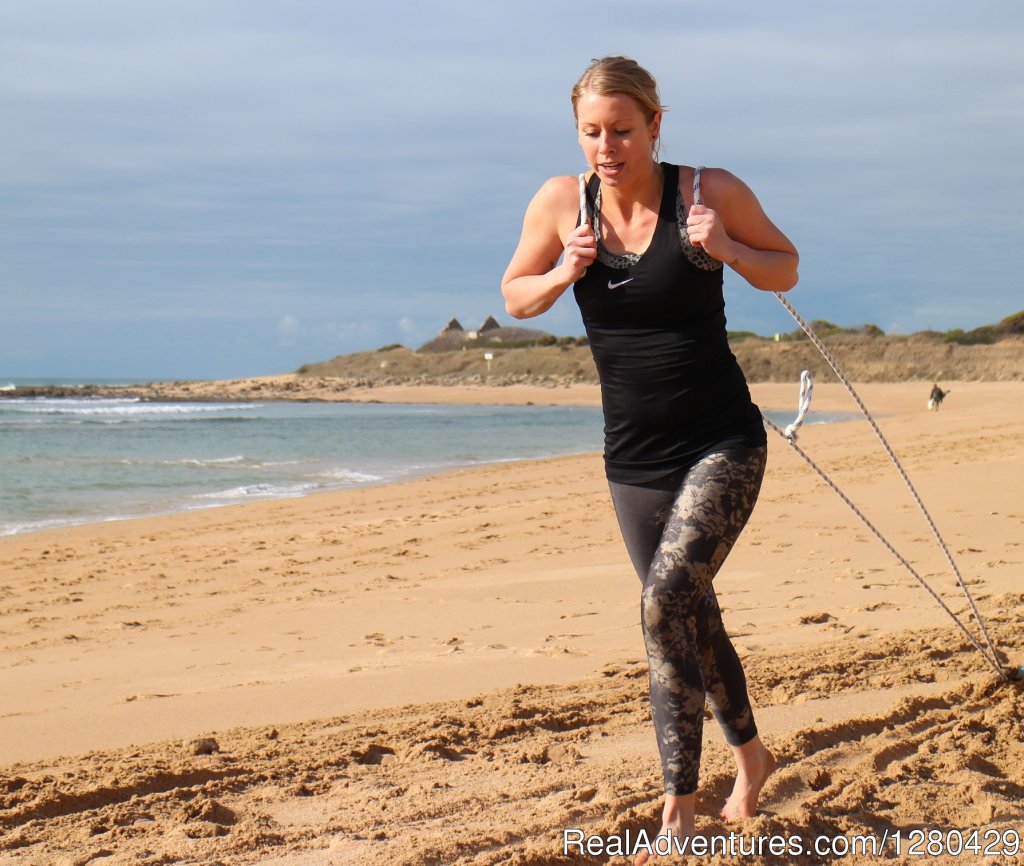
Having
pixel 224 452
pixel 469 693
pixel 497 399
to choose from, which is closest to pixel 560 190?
pixel 469 693

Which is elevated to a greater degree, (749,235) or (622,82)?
(622,82)

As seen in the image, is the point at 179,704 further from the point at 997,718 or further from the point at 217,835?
the point at 997,718

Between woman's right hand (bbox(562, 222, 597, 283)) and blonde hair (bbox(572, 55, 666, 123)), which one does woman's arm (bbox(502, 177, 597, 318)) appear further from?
blonde hair (bbox(572, 55, 666, 123))

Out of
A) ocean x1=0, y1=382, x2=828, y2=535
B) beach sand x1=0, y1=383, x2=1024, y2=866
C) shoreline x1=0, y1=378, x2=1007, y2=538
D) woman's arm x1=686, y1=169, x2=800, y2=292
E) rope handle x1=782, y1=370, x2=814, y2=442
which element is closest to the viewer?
woman's arm x1=686, y1=169, x2=800, y2=292

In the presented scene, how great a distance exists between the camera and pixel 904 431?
763 inches

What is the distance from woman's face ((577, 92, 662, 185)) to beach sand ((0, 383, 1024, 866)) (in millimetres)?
1734

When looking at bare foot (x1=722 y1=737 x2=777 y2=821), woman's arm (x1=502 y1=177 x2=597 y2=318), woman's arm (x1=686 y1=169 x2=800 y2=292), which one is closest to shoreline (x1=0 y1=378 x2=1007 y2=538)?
woman's arm (x1=502 y1=177 x2=597 y2=318)

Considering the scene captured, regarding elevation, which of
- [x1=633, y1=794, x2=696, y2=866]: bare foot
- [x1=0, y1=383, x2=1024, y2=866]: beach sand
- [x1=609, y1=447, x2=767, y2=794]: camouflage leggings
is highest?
[x1=609, y1=447, x2=767, y2=794]: camouflage leggings

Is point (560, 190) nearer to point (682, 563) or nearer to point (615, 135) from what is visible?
point (615, 135)

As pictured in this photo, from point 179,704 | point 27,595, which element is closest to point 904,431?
point 27,595

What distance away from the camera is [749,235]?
2.87 metres

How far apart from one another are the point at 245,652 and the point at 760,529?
4.46 meters

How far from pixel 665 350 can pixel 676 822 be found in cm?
120

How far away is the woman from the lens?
274cm
